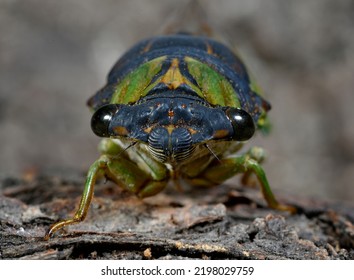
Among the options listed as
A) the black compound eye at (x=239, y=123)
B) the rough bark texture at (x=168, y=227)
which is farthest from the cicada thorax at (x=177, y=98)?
the rough bark texture at (x=168, y=227)

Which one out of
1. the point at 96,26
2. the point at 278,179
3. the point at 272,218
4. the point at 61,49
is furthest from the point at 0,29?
the point at 272,218

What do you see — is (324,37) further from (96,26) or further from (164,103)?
(164,103)

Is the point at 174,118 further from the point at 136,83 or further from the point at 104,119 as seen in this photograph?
the point at 136,83

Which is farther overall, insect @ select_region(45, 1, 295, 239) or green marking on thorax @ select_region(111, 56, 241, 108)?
green marking on thorax @ select_region(111, 56, 241, 108)

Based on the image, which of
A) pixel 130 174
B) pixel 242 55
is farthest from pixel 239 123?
pixel 242 55

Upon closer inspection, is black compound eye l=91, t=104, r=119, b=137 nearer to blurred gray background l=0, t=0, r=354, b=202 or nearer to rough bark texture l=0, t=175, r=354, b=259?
rough bark texture l=0, t=175, r=354, b=259

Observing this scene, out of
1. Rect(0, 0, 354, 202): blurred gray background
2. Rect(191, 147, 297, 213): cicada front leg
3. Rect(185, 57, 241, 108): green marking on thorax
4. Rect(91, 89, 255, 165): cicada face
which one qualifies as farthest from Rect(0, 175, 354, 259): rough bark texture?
Rect(0, 0, 354, 202): blurred gray background

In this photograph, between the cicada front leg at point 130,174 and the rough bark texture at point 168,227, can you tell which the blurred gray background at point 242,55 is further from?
→ the cicada front leg at point 130,174
